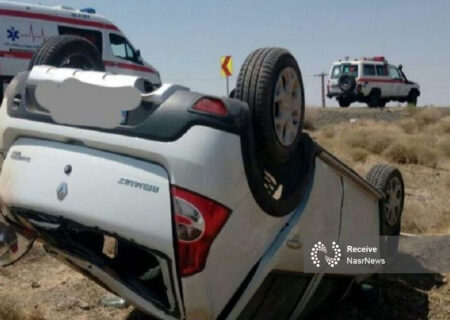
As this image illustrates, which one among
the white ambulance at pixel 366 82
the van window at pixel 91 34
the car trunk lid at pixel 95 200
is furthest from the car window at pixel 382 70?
the car trunk lid at pixel 95 200

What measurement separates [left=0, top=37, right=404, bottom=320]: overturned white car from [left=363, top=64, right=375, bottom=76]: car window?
27767 millimetres

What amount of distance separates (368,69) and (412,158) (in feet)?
59.9

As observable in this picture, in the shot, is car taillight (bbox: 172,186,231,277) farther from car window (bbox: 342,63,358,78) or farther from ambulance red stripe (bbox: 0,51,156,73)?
car window (bbox: 342,63,358,78)

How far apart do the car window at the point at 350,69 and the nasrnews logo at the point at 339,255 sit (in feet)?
87.6

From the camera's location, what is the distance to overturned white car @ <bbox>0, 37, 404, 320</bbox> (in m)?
2.55

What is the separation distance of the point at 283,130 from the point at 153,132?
2.30ft

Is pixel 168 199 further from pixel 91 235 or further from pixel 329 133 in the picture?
pixel 329 133

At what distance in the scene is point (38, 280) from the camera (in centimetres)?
486

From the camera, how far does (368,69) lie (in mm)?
30297

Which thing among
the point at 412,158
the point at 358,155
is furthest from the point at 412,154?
the point at 358,155

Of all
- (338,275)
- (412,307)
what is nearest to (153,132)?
(338,275)

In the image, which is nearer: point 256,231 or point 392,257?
point 256,231

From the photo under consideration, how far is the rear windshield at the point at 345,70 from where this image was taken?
30172mm

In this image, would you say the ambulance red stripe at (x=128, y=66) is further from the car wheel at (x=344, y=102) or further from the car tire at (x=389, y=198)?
the car tire at (x=389, y=198)
